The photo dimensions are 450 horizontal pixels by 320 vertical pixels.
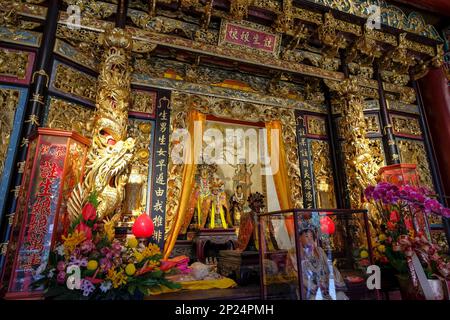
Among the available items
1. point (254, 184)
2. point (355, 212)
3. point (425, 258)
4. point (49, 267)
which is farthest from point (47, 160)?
point (254, 184)

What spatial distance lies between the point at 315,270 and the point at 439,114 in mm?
5694

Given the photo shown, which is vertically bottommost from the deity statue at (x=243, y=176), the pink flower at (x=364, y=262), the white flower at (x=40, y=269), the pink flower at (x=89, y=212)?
the white flower at (x=40, y=269)

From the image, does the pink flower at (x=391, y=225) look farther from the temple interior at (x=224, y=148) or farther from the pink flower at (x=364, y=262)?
the pink flower at (x=364, y=262)

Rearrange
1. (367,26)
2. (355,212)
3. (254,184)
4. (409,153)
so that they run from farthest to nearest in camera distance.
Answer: (254,184) → (409,153) → (367,26) → (355,212)

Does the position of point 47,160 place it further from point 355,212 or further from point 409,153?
point 409,153

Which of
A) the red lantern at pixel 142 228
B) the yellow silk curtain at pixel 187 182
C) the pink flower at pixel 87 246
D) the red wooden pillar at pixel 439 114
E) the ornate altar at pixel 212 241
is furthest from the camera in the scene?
the red wooden pillar at pixel 439 114

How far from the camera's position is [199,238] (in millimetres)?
4793

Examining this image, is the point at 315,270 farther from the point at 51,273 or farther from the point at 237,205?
the point at 237,205

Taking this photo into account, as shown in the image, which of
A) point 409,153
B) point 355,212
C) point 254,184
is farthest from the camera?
point 254,184

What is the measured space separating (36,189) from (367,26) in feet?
18.6

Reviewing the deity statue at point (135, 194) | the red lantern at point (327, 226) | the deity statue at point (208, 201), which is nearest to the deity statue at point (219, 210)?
the deity statue at point (208, 201)

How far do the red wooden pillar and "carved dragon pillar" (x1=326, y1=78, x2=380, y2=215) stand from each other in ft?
5.89

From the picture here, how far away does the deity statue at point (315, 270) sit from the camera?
1.65 metres

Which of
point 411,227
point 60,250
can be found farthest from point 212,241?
point 411,227
